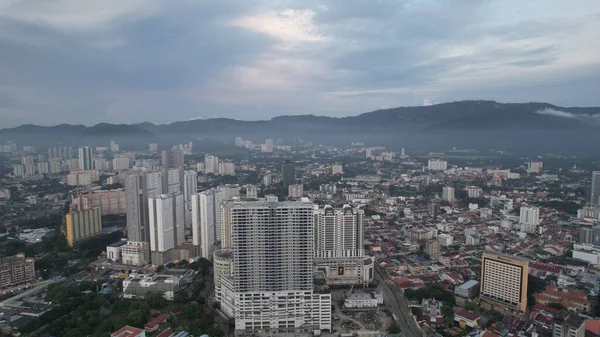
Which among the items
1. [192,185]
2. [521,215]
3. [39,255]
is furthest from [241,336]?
[521,215]

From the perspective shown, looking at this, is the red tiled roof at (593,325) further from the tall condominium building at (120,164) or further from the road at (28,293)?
the tall condominium building at (120,164)

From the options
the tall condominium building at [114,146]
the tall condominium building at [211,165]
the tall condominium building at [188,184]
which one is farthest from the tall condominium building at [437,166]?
the tall condominium building at [114,146]

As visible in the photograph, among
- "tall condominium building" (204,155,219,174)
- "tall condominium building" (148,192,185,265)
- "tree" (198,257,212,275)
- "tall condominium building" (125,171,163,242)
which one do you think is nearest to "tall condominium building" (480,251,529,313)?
"tree" (198,257,212,275)

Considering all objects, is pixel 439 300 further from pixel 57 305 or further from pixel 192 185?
pixel 192 185

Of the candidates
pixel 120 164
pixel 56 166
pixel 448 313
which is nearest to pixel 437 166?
pixel 120 164

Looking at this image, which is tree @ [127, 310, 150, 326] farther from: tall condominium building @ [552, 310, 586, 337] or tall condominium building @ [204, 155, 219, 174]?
tall condominium building @ [204, 155, 219, 174]

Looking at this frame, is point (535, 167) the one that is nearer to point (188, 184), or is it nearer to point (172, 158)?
point (188, 184)
